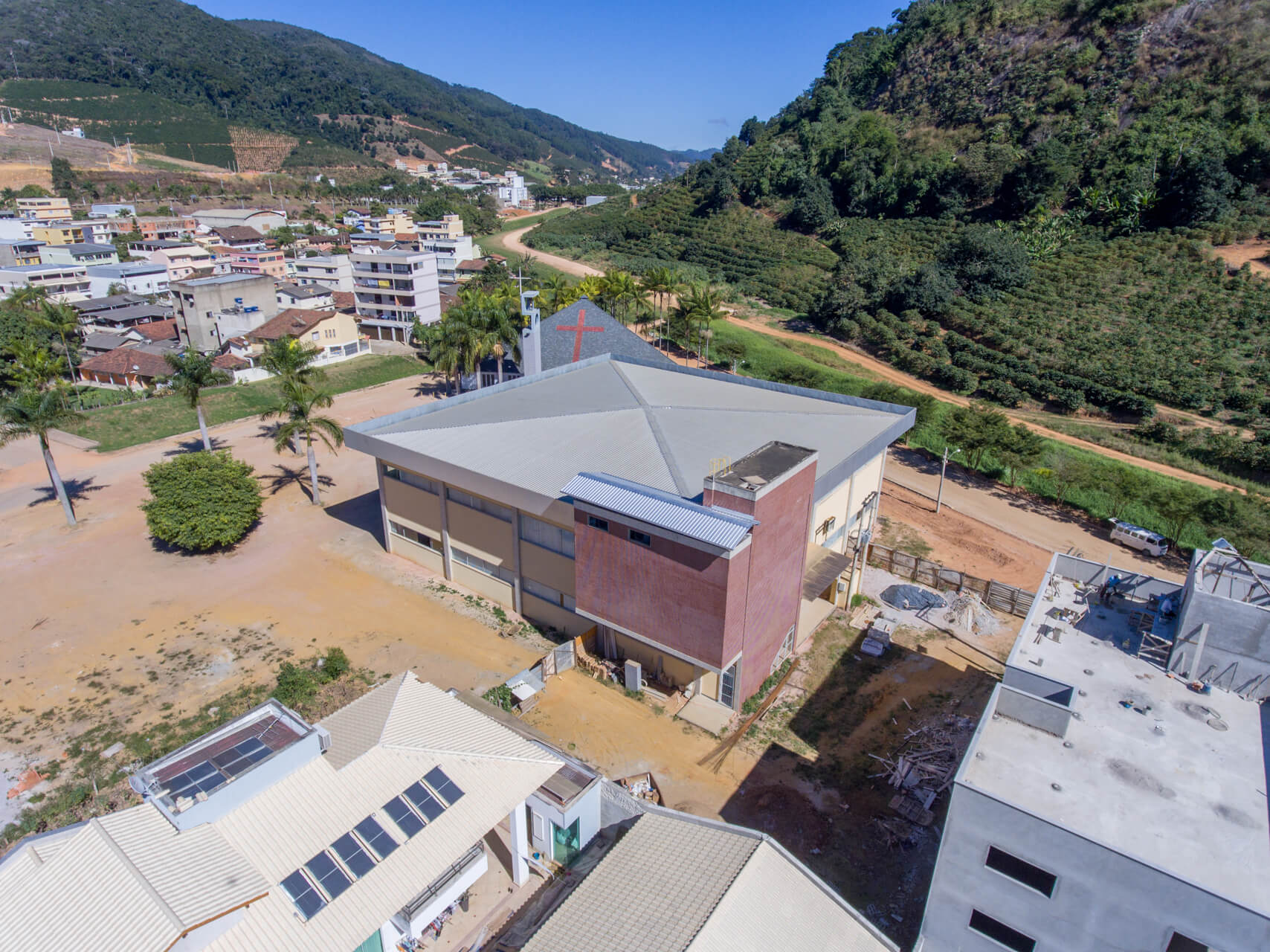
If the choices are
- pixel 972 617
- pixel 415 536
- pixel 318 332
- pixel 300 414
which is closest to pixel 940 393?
pixel 972 617

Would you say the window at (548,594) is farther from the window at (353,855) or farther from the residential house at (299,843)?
the window at (353,855)

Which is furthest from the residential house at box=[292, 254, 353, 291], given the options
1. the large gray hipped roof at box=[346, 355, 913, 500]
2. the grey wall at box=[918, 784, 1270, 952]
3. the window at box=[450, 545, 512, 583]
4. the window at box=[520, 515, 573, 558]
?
the grey wall at box=[918, 784, 1270, 952]

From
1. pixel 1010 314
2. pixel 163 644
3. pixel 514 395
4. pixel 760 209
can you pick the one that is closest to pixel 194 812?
pixel 163 644

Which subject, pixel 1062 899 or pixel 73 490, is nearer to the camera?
pixel 1062 899

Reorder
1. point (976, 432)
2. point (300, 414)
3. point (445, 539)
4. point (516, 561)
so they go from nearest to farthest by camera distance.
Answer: point (516, 561) < point (445, 539) < point (300, 414) < point (976, 432)

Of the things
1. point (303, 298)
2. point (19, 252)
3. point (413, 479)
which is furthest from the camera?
point (19, 252)

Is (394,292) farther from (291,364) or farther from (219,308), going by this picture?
(291,364)
